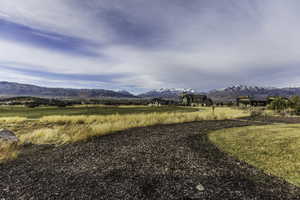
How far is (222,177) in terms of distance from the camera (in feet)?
15.2

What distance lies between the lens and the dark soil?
12.8ft

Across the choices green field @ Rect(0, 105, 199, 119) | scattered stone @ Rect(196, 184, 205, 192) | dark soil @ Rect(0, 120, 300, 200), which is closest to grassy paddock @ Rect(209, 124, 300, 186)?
dark soil @ Rect(0, 120, 300, 200)

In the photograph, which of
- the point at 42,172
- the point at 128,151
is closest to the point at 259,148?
the point at 128,151

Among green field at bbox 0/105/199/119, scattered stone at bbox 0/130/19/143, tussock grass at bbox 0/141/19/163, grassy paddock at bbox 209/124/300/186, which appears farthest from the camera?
green field at bbox 0/105/199/119

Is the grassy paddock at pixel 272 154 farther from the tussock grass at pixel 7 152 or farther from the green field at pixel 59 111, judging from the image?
the green field at pixel 59 111

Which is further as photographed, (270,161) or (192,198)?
(270,161)

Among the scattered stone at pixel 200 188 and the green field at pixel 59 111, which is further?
the green field at pixel 59 111

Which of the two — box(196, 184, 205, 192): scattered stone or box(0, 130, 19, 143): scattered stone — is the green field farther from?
box(196, 184, 205, 192): scattered stone

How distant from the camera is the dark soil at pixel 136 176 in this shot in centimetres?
389

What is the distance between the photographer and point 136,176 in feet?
15.8

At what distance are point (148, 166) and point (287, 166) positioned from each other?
14.2 feet

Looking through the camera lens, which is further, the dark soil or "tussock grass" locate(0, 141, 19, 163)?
"tussock grass" locate(0, 141, 19, 163)

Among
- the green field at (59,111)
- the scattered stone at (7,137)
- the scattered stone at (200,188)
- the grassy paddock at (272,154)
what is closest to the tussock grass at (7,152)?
the scattered stone at (7,137)

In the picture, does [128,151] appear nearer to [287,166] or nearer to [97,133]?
[97,133]
